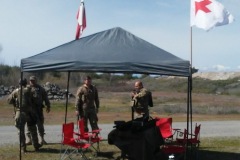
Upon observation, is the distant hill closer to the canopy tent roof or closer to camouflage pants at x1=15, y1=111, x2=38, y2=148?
camouflage pants at x1=15, y1=111, x2=38, y2=148

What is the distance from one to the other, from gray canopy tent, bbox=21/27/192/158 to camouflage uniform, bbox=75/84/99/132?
2016 mm

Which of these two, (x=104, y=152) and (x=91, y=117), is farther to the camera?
(x=91, y=117)

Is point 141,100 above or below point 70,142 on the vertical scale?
above

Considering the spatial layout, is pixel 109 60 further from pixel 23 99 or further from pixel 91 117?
pixel 91 117

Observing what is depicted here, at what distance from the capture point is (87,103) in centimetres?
1138

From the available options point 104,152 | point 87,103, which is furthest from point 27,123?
point 104,152

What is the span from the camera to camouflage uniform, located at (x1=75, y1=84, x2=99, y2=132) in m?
11.4

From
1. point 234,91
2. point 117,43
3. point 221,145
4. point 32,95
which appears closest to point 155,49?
point 117,43

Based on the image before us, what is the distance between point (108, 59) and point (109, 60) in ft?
0.18

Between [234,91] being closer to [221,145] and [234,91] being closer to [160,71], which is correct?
[221,145]

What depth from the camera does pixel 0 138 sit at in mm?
14188

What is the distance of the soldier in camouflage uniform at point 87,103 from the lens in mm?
11383

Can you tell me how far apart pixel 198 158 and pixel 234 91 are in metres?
57.4

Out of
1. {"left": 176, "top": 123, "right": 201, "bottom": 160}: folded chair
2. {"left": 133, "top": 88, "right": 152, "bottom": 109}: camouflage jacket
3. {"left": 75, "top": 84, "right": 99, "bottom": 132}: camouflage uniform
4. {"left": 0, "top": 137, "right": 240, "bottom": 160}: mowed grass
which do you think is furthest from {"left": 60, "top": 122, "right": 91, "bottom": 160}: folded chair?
{"left": 176, "top": 123, "right": 201, "bottom": 160}: folded chair
